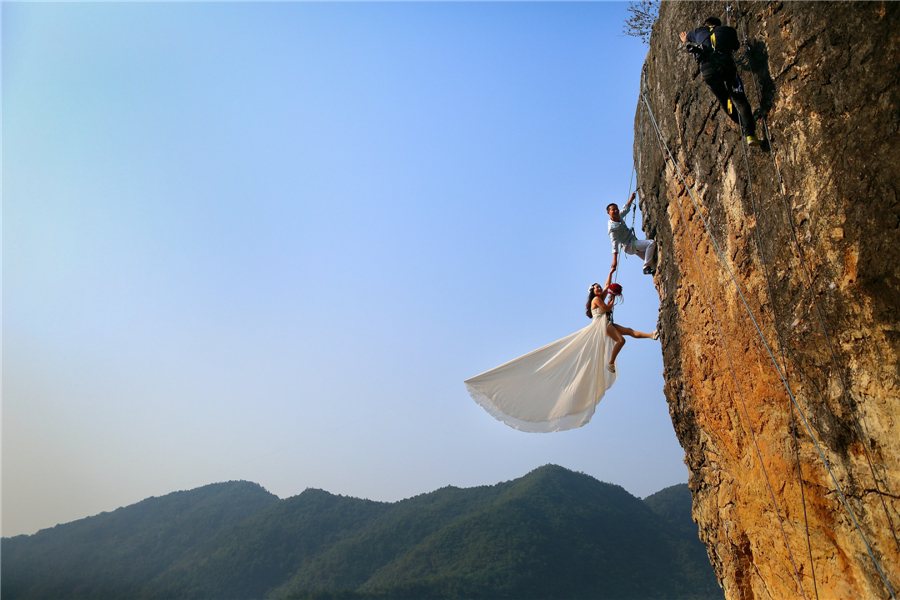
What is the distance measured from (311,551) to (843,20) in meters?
70.9

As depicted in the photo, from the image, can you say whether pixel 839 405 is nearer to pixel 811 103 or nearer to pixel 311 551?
pixel 811 103

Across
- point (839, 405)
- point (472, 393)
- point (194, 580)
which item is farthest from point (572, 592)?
point (839, 405)

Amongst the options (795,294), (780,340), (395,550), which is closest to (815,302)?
(795,294)

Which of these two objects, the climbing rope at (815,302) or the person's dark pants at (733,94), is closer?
the climbing rope at (815,302)

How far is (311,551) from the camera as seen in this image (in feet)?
209

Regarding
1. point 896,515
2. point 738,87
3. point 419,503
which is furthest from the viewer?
point 419,503

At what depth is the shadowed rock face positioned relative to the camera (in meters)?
4.63

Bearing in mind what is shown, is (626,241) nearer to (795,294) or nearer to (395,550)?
(795,294)

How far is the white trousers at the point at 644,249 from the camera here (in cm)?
860

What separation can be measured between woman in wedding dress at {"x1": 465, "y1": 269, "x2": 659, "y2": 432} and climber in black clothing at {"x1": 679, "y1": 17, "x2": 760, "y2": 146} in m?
3.73

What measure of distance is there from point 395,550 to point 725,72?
2549 inches

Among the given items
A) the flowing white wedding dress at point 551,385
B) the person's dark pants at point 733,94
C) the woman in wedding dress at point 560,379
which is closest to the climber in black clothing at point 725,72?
the person's dark pants at point 733,94

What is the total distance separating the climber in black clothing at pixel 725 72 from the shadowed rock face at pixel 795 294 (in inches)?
5.3

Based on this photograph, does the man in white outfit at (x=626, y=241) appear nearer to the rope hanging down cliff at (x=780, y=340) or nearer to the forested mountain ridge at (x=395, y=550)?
the rope hanging down cliff at (x=780, y=340)
